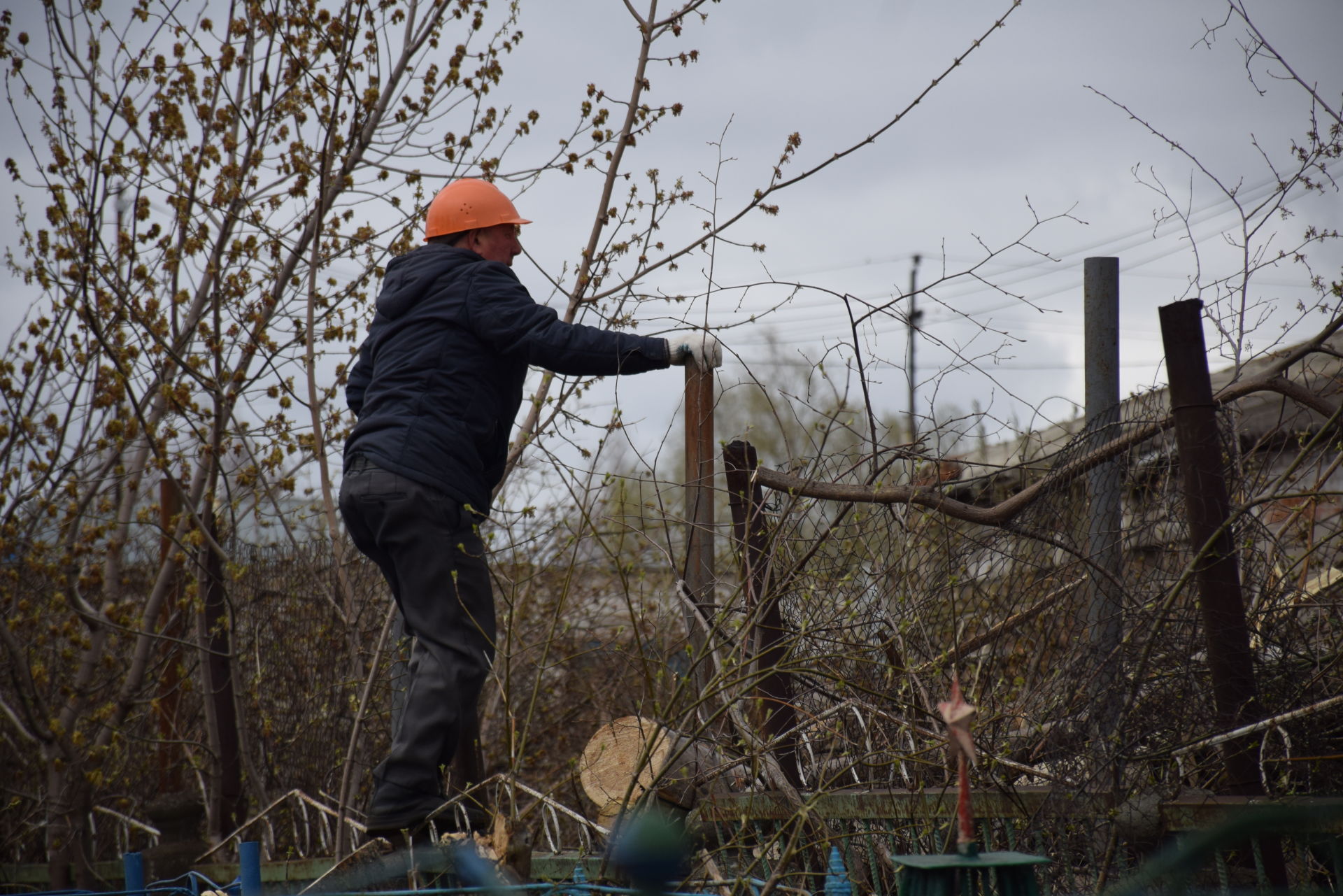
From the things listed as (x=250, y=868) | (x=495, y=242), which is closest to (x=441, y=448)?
(x=495, y=242)

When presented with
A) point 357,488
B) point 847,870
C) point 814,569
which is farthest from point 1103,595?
point 357,488

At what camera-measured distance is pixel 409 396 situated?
3662mm

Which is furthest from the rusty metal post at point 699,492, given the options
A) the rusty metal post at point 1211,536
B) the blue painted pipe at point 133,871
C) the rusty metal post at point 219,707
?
the rusty metal post at point 219,707

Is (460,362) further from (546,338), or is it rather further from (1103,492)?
(1103,492)

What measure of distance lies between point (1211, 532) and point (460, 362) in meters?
2.28

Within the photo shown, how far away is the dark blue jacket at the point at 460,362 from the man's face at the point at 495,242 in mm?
151

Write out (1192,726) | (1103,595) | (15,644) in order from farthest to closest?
(15,644)
(1103,595)
(1192,726)

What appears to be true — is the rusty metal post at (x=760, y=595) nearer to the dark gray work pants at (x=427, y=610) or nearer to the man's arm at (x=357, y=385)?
the dark gray work pants at (x=427, y=610)

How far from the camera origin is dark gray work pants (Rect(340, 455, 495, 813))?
334 cm

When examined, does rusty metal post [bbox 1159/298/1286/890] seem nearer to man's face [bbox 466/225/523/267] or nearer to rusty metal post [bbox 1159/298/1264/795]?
rusty metal post [bbox 1159/298/1264/795]

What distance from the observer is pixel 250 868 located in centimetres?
315

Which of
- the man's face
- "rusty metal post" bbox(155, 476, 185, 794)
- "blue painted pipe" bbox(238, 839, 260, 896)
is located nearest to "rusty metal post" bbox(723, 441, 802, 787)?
the man's face

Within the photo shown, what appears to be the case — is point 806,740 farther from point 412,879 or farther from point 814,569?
point 412,879

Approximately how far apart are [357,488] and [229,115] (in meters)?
2.90
